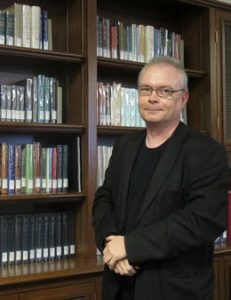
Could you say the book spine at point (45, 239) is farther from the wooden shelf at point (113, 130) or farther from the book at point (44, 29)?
the book at point (44, 29)

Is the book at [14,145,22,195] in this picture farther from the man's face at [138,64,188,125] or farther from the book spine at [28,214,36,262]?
the man's face at [138,64,188,125]

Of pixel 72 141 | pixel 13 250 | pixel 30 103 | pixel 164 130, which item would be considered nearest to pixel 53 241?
pixel 13 250

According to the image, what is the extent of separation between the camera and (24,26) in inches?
93.4

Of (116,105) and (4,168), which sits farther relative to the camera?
(116,105)

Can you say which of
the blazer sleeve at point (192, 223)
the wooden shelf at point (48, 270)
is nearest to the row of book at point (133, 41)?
the wooden shelf at point (48, 270)

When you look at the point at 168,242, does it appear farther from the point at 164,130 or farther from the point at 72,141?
the point at 72,141

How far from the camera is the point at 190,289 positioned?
1495 millimetres

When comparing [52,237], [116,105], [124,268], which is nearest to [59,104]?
[116,105]

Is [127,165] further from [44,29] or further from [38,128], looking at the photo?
[44,29]

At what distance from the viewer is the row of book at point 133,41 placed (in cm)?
262

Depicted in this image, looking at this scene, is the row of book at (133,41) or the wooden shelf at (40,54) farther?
the row of book at (133,41)

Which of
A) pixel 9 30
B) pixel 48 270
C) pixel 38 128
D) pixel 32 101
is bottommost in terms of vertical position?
pixel 48 270

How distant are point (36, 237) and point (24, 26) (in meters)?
1.06

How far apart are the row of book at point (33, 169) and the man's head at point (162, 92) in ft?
2.94
